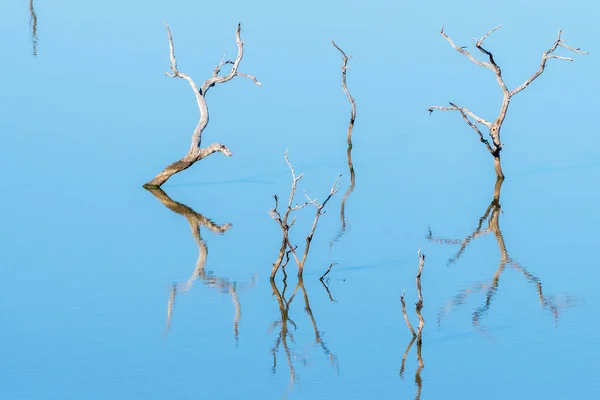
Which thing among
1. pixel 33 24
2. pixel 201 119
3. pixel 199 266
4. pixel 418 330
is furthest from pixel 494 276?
pixel 33 24

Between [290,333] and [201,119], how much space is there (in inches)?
422

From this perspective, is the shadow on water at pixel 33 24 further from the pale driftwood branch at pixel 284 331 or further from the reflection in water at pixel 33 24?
the pale driftwood branch at pixel 284 331

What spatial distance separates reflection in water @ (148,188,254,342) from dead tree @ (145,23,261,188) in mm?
646

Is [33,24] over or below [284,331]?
over

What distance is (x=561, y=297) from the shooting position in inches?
1078

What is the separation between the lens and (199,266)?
29250mm

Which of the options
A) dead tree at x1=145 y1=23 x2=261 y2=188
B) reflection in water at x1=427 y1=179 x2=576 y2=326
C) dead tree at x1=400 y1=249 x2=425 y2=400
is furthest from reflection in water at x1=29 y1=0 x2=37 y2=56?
dead tree at x1=400 y1=249 x2=425 y2=400

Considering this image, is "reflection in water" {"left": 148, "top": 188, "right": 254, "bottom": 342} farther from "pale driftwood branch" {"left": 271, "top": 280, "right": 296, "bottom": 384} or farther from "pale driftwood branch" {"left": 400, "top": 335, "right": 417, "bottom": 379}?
"pale driftwood branch" {"left": 400, "top": 335, "right": 417, "bottom": 379}

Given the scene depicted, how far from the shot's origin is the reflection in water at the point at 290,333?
930 inches

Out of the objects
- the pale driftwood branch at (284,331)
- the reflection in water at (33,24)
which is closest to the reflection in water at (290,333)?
the pale driftwood branch at (284,331)

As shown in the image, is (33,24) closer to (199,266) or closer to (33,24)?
(33,24)

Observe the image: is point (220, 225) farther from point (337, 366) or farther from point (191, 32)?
point (191, 32)

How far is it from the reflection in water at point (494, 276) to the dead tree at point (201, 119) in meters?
6.63

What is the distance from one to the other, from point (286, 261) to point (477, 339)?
497 centimetres
